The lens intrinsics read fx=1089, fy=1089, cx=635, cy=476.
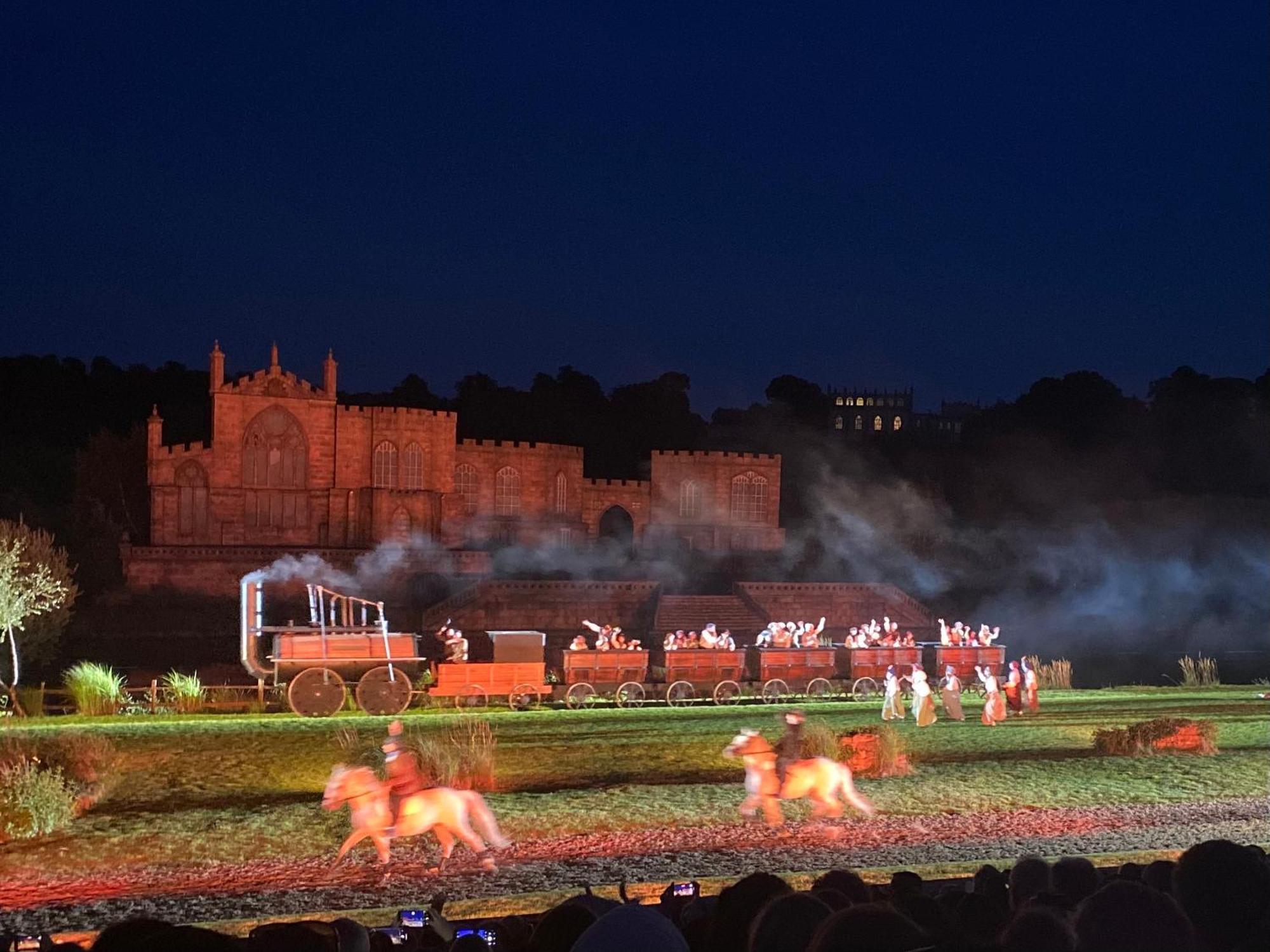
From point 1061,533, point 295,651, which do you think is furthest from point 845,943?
point 1061,533

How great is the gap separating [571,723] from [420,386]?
6103 cm

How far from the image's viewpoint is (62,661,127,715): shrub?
69.9 feet

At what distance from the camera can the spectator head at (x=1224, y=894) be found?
4680 millimetres

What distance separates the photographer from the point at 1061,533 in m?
59.6

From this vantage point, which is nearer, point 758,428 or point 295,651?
point 295,651

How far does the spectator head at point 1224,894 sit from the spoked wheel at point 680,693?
19139 mm

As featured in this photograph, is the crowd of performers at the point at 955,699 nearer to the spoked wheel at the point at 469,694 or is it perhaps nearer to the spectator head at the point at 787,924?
the spoked wheel at the point at 469,694

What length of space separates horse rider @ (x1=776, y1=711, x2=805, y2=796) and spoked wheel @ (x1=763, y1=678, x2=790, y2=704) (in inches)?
510

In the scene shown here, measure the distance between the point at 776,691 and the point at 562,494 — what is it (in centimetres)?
2651

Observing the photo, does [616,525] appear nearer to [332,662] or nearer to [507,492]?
[507,492]

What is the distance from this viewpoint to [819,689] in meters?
25.1

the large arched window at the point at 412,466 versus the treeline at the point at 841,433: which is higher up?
the treeline at the point at 841,433

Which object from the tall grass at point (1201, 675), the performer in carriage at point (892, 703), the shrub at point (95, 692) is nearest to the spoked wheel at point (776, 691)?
the performer in carriage at point (892, 703)

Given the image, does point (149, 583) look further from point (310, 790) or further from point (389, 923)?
point (389, 923)
